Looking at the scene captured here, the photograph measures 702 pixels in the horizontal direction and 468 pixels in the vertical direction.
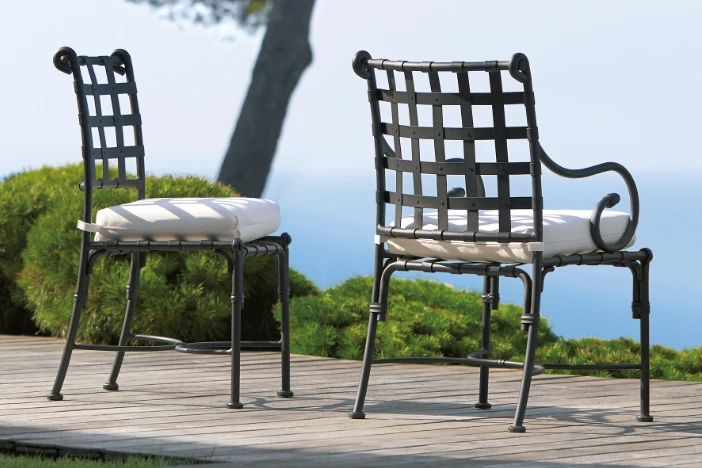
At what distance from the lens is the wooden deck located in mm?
2887

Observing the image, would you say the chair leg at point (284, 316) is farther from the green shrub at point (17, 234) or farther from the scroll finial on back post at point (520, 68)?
the green shrub at point (17, 234)

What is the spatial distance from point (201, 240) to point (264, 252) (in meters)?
0.22

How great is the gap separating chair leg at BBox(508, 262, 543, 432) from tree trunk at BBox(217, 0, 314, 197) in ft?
21.5

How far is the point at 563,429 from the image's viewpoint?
3285 mm

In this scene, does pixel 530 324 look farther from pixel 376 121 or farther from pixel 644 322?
pixel 376 121

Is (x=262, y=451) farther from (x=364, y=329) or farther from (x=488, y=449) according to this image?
(x=364, y=329)

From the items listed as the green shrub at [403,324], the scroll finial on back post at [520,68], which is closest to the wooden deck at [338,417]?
the green shrub at [403,324]

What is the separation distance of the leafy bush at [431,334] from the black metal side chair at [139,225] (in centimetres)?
114

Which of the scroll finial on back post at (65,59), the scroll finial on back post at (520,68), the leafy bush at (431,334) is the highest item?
the scroll finial on back post at (65,59)

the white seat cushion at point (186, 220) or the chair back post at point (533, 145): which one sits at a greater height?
the chair back post at point (533, 145)

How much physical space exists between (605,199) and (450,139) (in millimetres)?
456

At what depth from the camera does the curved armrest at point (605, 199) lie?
3.19m

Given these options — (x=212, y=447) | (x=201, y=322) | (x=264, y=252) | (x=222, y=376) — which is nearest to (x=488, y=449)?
(x=212, y=447)

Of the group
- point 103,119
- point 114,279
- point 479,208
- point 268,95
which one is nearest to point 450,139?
point 479,208
